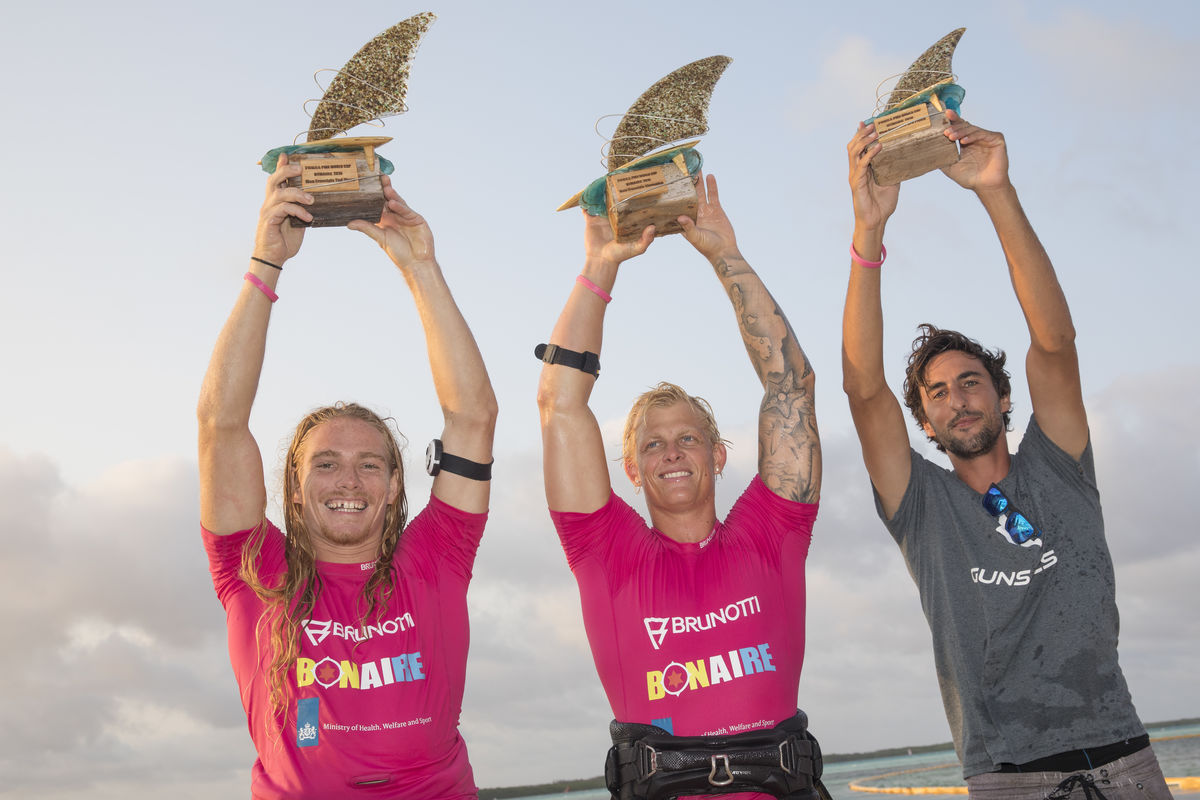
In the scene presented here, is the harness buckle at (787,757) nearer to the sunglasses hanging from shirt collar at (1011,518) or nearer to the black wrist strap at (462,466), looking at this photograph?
the sunglasses hanging from shirt collar at (1011,518)

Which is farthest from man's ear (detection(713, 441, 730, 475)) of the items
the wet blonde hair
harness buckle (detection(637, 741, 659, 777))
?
harness buckle (detection(637, 741, 659, 777))

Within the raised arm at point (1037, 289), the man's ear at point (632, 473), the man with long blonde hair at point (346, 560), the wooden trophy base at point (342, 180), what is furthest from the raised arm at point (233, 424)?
the raised arm at point (1037, 289)

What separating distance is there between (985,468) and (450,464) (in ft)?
9.62

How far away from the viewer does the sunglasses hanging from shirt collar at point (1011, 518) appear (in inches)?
195

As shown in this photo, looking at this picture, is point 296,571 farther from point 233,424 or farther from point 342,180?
point 342,180

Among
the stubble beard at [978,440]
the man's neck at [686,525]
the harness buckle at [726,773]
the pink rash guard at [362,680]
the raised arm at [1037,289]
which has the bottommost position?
the harness buckle at [726,773]

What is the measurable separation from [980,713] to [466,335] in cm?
321

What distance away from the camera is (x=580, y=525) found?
189 inches

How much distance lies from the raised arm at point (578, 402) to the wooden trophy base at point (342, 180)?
1.18 metres

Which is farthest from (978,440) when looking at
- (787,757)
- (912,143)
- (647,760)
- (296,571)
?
(296,571)

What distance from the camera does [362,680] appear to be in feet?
13.7

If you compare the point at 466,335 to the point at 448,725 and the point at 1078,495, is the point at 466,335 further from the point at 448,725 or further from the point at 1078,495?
the point at 1078,495

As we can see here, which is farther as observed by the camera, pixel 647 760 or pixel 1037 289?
pixel 1037 289

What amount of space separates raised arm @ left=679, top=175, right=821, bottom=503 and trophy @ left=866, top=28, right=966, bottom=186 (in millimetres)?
921
